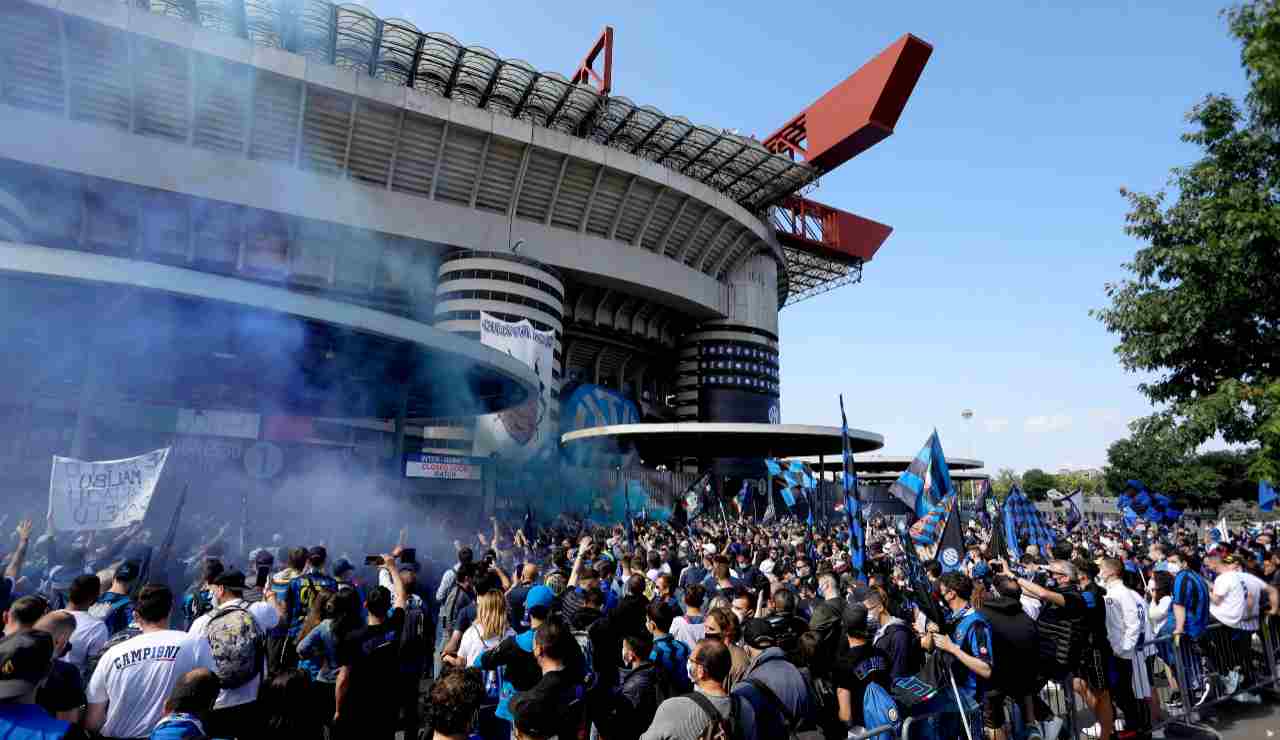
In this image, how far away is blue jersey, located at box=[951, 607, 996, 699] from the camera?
4.91m

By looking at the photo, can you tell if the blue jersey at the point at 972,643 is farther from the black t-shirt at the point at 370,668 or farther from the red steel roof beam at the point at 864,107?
the red steel roof beam at the point at 864,107

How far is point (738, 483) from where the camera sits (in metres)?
46.6

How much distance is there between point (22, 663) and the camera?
261 cm

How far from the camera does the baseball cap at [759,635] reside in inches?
161

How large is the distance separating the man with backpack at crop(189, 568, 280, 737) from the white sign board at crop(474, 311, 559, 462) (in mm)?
30914

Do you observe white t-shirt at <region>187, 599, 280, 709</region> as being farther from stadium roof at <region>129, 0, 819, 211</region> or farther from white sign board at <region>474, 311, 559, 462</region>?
stadium roof at <region>129, 0, 819, 211</region>

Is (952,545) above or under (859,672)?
above

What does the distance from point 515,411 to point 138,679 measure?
107 feet

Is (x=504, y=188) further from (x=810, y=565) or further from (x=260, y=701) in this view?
(x=260, y=701)

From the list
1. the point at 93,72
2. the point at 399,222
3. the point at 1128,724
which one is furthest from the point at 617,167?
the point at 1128,724

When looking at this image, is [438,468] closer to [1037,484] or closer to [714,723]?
[714,723]

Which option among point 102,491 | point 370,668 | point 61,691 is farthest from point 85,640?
point 102,491

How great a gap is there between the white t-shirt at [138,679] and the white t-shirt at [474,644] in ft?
5.27

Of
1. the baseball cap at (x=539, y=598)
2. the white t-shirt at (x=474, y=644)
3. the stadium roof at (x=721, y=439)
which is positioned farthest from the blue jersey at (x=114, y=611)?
the stadium roof at (x=721, y=439)
